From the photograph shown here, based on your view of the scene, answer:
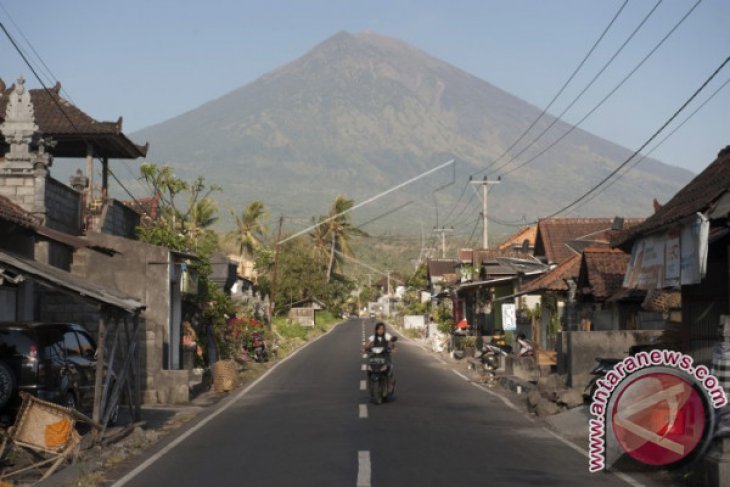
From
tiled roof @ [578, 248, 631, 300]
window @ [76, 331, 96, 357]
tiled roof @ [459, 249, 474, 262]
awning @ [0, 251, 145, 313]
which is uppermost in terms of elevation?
tiled roof @ [459, 249, 474, 262]

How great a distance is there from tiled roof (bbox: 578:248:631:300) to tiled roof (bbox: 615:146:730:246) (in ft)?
22.8

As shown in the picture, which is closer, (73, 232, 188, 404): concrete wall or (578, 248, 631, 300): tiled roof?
(73, 232, 188, 404): concrete wall

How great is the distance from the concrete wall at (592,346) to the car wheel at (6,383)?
13.0 m

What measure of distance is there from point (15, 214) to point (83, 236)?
16.7 ft

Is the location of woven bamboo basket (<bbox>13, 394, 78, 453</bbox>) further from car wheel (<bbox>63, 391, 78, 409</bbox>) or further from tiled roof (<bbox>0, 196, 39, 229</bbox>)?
tiled roof (<bbox>0, 196, 39, 229</bbox>)

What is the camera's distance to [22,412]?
12.8 metres

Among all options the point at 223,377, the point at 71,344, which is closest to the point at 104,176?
the point at 223,377

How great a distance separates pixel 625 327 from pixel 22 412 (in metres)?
18.7

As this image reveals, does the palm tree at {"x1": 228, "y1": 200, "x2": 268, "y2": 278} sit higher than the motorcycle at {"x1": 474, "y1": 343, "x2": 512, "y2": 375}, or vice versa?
the palm tree at {"x1": 228, "y1": 200, "x2": 268, "y2": 278}

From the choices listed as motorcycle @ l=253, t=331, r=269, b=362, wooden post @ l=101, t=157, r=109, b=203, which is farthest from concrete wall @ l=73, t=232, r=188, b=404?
motorcycle @ l=253, t=331, r=269, b=362

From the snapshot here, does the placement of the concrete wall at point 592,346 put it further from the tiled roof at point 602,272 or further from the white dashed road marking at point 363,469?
the white dashed road marking at point 363,469

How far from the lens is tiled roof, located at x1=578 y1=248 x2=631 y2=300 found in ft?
88.4

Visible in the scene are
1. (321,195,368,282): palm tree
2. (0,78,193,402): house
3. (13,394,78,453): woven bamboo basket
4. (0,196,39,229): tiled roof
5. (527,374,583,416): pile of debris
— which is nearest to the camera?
(13,394,78,453): woven bamboo basket

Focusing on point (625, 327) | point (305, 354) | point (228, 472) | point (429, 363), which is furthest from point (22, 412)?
point (305, 354)
